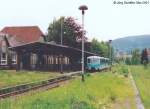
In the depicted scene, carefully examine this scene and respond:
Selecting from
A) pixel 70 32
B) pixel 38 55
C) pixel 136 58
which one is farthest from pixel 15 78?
pixel 136 58

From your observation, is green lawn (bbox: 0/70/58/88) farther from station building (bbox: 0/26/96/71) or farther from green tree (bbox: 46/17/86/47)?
green tree (bbox: 46/17/86/47)

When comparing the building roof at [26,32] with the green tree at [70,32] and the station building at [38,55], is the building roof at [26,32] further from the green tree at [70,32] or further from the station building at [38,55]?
the station building at [38,55]

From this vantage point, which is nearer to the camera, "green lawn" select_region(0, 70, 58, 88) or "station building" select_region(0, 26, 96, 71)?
"green lawn" select_region(0, 70, 58, 88)

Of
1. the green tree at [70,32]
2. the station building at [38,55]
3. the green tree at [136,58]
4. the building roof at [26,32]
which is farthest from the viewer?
the green tree at [136,58]

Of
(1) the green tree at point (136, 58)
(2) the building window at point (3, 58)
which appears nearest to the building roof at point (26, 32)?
(2) the building window at point (3, 58)

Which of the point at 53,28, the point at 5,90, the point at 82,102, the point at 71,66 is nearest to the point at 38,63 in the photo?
the point at 71,66

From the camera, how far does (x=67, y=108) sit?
53.4 ft

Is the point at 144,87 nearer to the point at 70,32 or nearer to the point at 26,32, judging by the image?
the point at 70,32

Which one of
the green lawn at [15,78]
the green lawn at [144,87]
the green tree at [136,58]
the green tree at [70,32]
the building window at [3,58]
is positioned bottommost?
the green lawn at [144,87]

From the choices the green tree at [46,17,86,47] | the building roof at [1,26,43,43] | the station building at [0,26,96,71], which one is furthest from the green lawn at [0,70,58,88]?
the building roof at [1,26,43,43]

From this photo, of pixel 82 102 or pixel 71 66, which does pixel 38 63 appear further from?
pixel 82 102

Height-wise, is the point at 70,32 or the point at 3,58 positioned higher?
the point at 70,32

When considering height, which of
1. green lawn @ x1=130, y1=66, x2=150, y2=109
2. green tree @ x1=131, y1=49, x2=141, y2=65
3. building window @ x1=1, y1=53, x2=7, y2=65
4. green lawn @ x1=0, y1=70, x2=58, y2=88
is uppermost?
green tree @ x1=131, y1=49, x2=141, y2=65

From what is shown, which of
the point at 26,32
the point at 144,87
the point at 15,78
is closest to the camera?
the point at 144,87
